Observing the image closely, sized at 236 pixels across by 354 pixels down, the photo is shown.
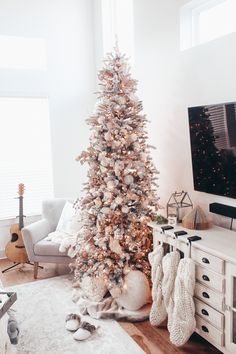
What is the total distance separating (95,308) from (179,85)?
7.64ft

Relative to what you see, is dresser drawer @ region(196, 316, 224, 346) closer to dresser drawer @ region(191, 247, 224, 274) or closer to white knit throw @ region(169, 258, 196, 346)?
white knit throw @ region(169, 258, 196, 346)

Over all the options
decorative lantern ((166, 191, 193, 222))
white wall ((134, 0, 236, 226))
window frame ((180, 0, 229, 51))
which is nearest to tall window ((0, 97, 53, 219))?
white wall ((134, 0, 236, 226))

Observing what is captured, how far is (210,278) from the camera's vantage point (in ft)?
8.20

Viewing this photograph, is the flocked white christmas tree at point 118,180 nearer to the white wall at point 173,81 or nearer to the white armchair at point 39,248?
the white wall at point 173,81

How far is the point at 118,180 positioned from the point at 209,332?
59.1 inches

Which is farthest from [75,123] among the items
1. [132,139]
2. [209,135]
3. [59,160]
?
[209,135]

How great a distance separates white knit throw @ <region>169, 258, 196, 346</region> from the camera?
102 inches

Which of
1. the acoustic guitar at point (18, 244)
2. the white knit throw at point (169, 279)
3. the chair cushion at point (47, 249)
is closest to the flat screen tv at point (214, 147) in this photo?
the white knit throw at point (169, 279)

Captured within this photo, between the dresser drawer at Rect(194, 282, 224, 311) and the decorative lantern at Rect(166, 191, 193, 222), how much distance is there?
2.36 feet

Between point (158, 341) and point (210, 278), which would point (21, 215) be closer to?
point (158, 341)

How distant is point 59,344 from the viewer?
277 cm

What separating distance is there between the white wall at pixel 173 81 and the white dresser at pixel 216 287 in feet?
1.61

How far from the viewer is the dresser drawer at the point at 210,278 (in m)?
2.40

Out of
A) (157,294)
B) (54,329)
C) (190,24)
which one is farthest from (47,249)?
(190,24)
